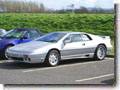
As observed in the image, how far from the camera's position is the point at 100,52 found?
35.0 ft

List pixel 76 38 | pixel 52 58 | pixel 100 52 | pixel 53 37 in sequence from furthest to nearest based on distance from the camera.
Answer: pixel 100 52 → pixel 76 38 → pixel 53 37 → pixel 52 58

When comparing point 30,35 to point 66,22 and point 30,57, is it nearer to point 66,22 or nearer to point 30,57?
point 30,57

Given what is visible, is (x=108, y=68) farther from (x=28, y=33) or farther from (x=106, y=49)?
(x=28, y=33)

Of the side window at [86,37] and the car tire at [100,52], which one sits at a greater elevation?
the side window at [86,37]

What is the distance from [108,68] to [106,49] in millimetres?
1883

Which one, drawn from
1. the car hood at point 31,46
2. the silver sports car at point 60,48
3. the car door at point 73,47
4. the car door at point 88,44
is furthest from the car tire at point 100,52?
the car hood at point 31,46

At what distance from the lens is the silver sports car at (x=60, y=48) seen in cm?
900

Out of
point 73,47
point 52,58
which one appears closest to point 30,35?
point 73,47

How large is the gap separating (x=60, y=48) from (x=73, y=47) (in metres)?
0.56

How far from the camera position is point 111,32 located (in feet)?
59.6

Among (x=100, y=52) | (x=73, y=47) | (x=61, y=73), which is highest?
(x=73, y=47)

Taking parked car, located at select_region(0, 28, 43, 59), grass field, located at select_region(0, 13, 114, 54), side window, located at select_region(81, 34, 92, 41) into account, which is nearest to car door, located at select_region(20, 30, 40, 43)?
parked car, located at select_region(0, 28, 43, 59)

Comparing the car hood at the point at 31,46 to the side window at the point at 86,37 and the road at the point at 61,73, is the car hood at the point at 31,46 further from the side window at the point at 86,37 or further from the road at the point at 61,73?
the side window at the point at 86,37

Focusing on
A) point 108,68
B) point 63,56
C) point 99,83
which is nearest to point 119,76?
point 99,83
